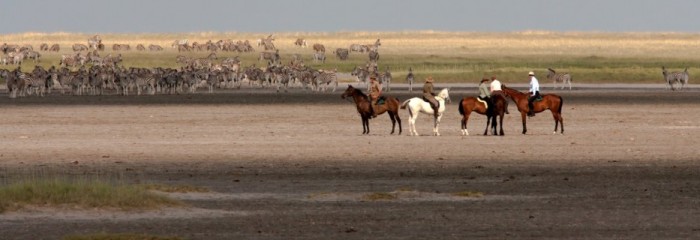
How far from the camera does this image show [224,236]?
50.1ft

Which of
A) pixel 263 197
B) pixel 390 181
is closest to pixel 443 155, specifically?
pixel 390 181

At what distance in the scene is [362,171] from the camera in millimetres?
22938

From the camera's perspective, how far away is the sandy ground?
634 inches

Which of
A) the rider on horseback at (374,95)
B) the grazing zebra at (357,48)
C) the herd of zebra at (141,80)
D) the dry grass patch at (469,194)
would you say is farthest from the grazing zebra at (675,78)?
the dry grass patch at (469,194)

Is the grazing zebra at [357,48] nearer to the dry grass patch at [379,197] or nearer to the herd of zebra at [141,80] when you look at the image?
the herd of zebra at [141,80]

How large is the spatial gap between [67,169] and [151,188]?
4027 millimetres

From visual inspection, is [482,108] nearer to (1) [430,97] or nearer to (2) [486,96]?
(2) [486,96]

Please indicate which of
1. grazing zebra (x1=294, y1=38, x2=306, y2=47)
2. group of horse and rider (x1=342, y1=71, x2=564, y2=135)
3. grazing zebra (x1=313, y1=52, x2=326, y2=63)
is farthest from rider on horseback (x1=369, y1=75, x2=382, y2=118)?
grazing zebra (x1=294, y1=38, x2=306, y2=47)

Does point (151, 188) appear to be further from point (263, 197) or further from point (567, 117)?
point (567, 117)

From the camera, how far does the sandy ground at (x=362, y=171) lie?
52.8 feet

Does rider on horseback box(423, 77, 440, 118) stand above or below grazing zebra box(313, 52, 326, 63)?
above

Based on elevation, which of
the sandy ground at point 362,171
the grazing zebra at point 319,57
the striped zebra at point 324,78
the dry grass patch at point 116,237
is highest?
the dry grass patch at point 116,237

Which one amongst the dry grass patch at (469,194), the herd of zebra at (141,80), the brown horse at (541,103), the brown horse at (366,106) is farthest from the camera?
the herd of zebra at (141,80)

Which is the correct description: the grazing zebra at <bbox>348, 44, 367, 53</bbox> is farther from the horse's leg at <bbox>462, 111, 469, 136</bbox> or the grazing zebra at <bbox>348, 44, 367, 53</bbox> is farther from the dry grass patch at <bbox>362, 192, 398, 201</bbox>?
the dry grass patch at <bbox>362, 192, 398, 201</bbox>
